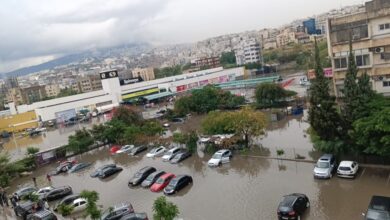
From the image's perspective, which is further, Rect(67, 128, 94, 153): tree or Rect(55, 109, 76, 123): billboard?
Rect(55, 109, 76, 123): billboard

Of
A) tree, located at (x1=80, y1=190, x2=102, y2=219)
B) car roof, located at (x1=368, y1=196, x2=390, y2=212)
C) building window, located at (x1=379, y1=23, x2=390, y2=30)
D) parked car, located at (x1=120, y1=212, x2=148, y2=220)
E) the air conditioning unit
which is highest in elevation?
building window, located at (x1=379, y1=23, x2=390, y2=30)

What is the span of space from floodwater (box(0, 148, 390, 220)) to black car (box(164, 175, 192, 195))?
0.36 metres

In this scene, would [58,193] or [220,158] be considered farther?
[220,158]

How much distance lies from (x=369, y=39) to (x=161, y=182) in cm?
1781

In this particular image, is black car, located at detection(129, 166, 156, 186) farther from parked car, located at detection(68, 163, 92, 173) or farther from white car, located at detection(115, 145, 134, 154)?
white car, located at detection(115, 145, 134, 154)

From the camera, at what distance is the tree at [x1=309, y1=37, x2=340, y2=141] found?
69.3 ft

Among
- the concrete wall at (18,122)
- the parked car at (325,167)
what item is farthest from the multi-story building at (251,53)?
the parked car at (325,167)

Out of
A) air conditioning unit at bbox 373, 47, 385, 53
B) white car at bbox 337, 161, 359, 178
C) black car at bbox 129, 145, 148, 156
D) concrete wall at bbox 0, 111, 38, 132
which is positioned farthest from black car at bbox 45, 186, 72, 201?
concrete wall at bbox 0, 111, 38, 132

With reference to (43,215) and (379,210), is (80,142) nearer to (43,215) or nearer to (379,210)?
(43,215)

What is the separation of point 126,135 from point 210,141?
9735 mm

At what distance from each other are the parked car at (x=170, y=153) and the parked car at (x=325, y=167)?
11.8 meters

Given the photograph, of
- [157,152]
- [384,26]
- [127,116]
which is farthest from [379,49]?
[127,116]

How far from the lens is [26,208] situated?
21141 millimetres

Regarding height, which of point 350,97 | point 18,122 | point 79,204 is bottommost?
point 18,122
